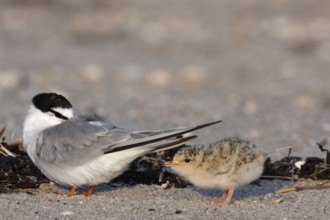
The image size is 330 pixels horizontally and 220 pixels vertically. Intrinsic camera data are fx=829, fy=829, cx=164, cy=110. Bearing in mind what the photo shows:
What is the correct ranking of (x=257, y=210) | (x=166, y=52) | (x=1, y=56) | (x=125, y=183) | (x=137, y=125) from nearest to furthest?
(x=257, y=210)
(x=125, y=183)
(x=137, y=125)
(x=1, y=56)
(x=166, y=52)

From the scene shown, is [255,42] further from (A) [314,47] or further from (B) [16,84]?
(B) [16,84]

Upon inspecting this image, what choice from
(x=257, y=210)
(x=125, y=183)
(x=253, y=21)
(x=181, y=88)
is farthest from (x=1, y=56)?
(x=257, y=210)

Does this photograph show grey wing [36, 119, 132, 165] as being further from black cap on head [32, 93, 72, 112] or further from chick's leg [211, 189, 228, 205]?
chick's leg [211, 189, 228, 205]

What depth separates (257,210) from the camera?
493 centimetres

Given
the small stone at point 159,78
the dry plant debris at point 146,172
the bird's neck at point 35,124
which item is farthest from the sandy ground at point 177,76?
the bird's neck at point 35,124

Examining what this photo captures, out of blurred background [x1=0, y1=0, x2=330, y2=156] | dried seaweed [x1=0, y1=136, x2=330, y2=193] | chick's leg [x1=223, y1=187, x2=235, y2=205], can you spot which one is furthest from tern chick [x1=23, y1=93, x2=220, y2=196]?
blurred background [x1=0, y1=0, x2=330, y2=156]

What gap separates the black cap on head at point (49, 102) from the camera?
5.46 m

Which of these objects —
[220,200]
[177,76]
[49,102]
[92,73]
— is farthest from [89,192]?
[177,76]

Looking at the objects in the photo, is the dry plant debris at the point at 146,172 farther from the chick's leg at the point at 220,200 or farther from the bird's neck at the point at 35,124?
the chick's leg at the point at 220,200

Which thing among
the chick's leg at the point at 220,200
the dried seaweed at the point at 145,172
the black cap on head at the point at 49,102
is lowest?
the chick's leg at the point at 220,200

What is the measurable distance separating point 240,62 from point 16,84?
4.10 m

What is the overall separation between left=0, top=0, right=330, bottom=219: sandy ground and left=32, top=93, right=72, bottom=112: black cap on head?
1.95 ft

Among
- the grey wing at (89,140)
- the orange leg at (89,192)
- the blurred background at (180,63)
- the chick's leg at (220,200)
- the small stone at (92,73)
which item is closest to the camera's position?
the grey wing at (89,140)

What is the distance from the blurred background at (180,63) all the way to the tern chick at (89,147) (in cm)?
219
